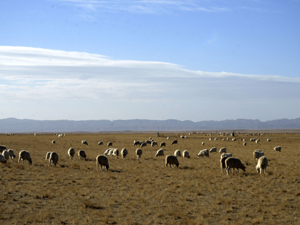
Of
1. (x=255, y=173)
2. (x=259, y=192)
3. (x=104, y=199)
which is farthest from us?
(x=255, y=173)

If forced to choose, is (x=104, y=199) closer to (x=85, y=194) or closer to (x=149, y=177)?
(x=85, y=194)

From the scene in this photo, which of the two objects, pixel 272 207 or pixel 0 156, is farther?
pixel 0 156

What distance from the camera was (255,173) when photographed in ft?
73.9

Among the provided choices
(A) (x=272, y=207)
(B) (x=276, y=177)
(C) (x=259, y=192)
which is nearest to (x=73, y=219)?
(A) (x=272, y=207)

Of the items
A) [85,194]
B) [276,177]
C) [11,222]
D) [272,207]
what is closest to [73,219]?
[11,222]

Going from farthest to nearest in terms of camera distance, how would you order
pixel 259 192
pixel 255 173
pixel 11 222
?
pixel 255 173 < pixel 259 192 < pixel 11 222

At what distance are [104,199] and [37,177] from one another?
7.58m

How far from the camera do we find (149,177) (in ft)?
68.8

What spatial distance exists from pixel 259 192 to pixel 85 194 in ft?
30.8

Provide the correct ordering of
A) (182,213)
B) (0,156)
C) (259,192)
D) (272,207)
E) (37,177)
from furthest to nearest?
(0,156)
(37,177)
(259,192)
(272,207)
(182,213)

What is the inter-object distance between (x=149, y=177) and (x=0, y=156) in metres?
13.8

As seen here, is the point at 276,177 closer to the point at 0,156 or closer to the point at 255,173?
the point at 255,173

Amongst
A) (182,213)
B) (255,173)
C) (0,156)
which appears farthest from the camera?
(0,156)

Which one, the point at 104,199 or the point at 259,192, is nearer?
the point at 104,199
